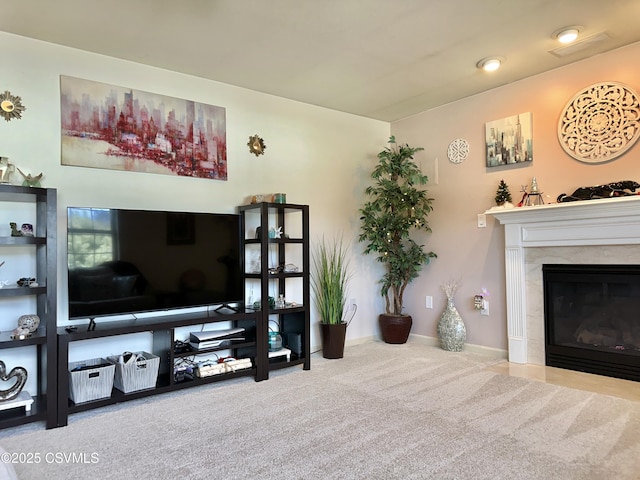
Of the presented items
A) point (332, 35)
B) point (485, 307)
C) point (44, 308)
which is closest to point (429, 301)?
point (485, 307)

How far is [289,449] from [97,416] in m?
1.32

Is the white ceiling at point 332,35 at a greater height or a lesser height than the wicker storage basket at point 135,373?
greater

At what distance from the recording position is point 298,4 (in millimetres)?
2531

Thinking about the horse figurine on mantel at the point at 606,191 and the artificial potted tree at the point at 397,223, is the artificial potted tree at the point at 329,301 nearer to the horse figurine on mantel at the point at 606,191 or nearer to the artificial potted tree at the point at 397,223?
the artificial potted tree at the point at 397,223

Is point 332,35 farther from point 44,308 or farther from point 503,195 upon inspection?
point 44,308

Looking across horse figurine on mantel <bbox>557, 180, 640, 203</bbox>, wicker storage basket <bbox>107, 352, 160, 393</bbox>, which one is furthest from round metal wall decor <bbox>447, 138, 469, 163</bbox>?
wicker storage basket <bbox>107, 352, 160, 393</bbox>

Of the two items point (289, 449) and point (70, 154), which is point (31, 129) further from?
point (289, 449)

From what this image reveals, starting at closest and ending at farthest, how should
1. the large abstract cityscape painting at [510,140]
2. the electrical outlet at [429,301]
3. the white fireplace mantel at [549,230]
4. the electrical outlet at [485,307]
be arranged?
1. the white fireplace mantel at [549,230]
2. the large abstract cityscape painting at [510,140]
3. the electrical outlet at [485,307]
4. the electrical outlet at [429,301]

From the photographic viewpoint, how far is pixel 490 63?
11.1 ft

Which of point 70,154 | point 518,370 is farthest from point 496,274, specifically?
point 70,154

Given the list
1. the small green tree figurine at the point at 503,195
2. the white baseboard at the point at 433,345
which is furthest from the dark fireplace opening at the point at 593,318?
the small green tree figurine at the point at 503,195

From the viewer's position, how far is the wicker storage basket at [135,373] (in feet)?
9.22

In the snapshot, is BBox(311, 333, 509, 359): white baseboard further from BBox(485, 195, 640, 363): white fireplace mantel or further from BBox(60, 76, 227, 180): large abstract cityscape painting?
BBox(60, 76, 227, 180): large abstract cityscape painting

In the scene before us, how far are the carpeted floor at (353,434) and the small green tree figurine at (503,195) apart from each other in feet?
5.16
